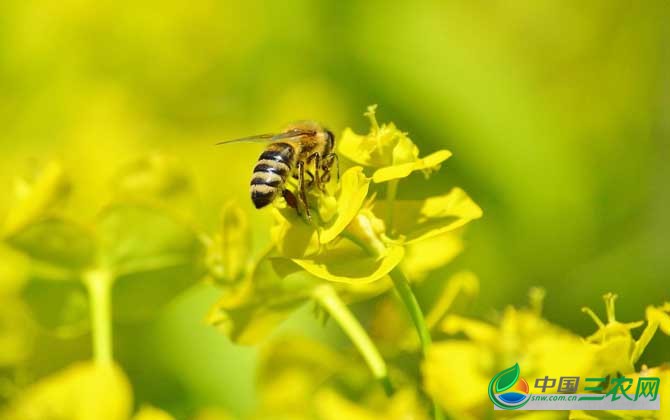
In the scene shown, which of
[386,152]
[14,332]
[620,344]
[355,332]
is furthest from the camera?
[14,332]

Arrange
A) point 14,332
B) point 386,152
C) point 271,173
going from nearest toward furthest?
point 386,152
point 271,173
point 14,332

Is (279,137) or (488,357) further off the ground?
(279,137)

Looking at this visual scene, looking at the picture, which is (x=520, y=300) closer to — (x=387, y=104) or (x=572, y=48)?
(x=387, y=104)

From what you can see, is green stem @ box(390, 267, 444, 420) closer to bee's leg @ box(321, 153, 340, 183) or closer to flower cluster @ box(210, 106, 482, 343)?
flower cluster @ box(210, 106, 482, 343)

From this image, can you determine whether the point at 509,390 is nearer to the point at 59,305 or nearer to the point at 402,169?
the point at 402,169

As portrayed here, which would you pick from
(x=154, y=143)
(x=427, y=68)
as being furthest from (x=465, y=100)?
(x=154, y=143)

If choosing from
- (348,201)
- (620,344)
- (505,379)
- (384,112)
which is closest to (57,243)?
(348,201)

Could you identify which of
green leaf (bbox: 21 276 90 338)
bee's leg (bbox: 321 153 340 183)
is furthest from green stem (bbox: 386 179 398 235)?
green leaf (bbox: 21 276 90 338)
